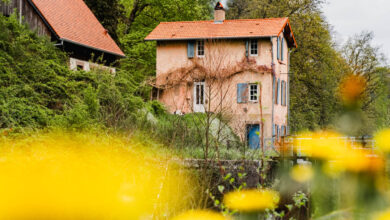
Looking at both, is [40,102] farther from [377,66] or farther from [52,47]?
[377,66]

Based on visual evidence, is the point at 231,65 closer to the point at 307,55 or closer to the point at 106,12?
the point at 106,12

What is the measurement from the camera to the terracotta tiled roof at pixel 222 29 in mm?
24500

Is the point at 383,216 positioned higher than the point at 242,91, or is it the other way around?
the point at 242,91

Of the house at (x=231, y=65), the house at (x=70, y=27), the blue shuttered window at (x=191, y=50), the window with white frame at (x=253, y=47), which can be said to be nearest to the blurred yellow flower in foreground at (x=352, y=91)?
the house at (x=70, y=27)

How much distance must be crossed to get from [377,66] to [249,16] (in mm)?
10965

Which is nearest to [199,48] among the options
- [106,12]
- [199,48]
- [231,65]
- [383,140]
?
[199,48]

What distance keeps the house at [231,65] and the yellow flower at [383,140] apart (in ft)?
71.3

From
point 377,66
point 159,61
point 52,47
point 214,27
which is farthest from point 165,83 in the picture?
point 377,66

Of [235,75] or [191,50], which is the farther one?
[191,50]

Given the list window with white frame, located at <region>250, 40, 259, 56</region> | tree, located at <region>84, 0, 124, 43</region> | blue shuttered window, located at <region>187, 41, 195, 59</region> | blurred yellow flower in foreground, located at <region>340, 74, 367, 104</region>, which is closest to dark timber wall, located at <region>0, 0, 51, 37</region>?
tree, located at <region>84, 0, 124, 43</region>

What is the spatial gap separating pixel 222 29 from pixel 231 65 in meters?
2.19

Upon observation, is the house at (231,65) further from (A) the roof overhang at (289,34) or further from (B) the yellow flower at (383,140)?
(B) the yellow flower at (383,140)

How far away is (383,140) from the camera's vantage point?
1.38m

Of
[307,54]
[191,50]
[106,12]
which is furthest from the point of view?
[307,54]
